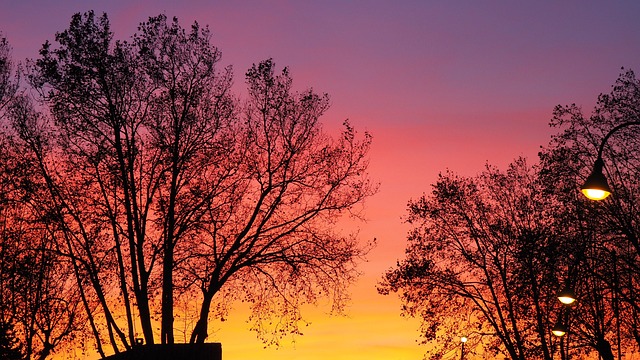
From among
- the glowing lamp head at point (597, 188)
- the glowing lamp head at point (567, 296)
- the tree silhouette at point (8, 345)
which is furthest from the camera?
the tree silhouette at point (8, 345)

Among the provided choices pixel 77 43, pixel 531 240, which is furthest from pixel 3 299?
pixel 531 240

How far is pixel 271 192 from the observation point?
29234 millimetres

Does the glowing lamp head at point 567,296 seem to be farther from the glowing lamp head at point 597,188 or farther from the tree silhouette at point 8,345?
the tree silhouette at point 8,345

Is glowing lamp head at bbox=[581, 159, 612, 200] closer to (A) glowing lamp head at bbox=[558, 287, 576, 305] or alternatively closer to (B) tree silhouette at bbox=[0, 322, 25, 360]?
(A) glowing lamp head at bbox=[558, 287, 576, 305]

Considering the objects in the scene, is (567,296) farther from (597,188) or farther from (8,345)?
(8,345)

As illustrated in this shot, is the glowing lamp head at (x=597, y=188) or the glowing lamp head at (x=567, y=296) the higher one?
the glowing lamp head at (x=597, y=188)

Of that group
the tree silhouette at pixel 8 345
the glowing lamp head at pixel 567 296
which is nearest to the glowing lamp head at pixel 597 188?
the glowing lamp head at pixel 567 296

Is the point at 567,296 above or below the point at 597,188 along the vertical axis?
below

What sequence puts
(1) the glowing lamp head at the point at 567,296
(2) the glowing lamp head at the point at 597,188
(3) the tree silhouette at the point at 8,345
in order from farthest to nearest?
(3) the tree silhouette at the point at 8,345 < (1) the glowing lamp head at the point at 567,296 < (2) the glowing lamp head at the point at 597,188

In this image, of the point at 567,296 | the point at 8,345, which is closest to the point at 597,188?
the point at 567,296

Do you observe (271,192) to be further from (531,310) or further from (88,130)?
(531,310)

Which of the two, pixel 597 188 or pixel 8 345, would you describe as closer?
pixel 597 188

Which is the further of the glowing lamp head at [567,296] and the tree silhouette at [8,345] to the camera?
the tree silhouette at [8,345]

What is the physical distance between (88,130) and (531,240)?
19101 millimetres
